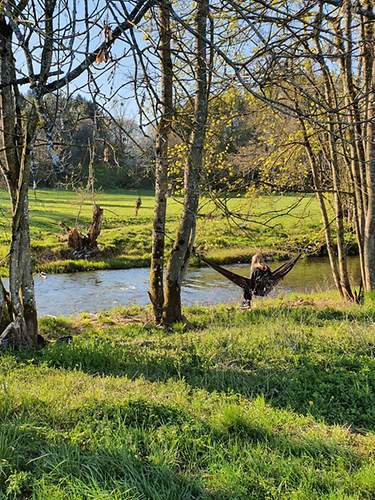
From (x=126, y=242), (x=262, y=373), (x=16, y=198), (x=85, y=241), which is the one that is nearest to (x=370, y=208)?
(x=262, y=373)

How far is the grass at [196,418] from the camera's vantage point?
255cm

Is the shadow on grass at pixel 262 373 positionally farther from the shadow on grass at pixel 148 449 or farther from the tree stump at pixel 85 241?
the tree stump at pixel 85 241

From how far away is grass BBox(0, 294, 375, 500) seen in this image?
8.38 ft

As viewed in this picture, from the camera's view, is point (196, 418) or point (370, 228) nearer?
point (196, 418)

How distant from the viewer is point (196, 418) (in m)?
3.35

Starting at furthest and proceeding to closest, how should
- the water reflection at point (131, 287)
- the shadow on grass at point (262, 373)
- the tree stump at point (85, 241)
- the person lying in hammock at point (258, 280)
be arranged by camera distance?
the tree stump at point (85, 241), the water reflection at point (131, 287), the person lying in hammock at point (258, 280), the shadow on grass at point (262, 373)

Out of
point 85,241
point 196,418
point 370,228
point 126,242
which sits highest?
point 370,228

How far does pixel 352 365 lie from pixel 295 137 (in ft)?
21.4

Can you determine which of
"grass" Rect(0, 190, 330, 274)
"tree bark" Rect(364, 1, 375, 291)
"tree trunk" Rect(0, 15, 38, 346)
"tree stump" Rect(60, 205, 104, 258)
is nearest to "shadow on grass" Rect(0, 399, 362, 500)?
"tree trunk" Rect(0, 15, 38, 346)

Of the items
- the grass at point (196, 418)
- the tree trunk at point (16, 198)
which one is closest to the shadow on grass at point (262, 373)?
the grass at point (196, 418)

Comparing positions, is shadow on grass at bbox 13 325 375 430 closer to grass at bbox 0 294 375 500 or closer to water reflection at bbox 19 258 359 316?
grass at bbox 0 294 375 500

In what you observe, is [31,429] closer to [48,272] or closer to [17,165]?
[17,165]

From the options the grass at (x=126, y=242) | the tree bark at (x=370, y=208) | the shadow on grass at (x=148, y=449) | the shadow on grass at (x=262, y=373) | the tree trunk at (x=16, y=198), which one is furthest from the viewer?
the grass at (x=126, y=242)

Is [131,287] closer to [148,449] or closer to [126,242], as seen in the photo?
[126,242]
